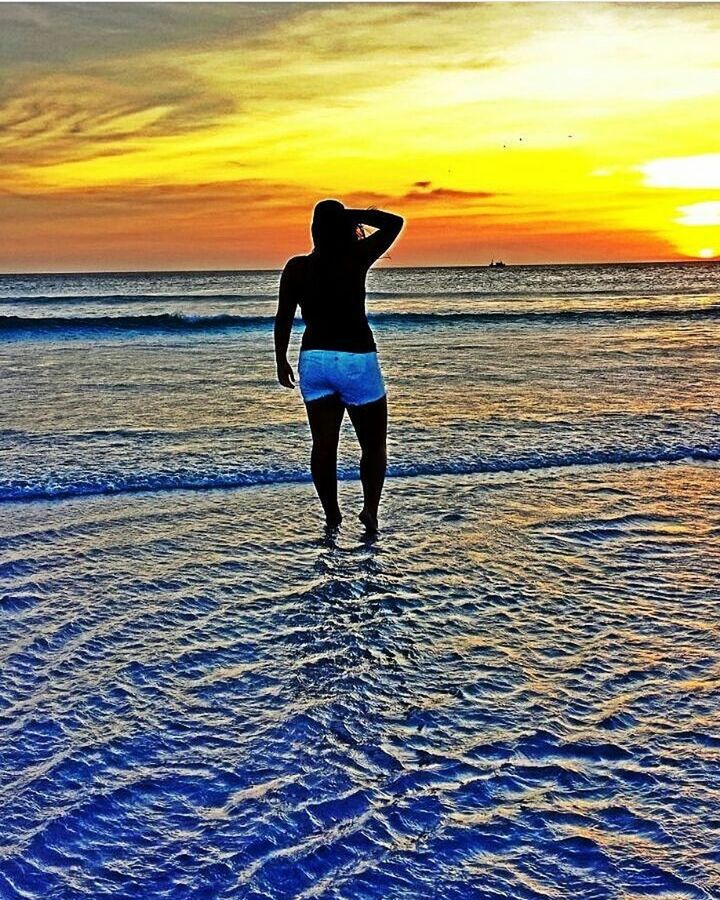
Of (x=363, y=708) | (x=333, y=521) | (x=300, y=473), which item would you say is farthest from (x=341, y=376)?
(x=363, y=708)

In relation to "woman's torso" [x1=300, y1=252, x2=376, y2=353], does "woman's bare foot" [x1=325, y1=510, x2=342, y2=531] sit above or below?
below

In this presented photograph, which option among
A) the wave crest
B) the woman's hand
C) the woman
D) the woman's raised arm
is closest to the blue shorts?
the woman

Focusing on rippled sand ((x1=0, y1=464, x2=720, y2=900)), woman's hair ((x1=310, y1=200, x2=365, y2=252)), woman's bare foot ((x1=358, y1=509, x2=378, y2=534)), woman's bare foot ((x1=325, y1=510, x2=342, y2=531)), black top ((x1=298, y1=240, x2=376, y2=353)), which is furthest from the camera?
woman's bare foot ((x1=325, y1=510, x2=342, y2=531))

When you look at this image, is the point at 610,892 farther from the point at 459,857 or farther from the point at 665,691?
the point at 665,691

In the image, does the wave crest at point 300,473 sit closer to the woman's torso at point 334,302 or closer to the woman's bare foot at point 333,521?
the woman's bare foot at point 333,521

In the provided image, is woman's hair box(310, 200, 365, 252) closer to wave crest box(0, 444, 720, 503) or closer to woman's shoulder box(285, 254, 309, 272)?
woman's shoulder box(285, 254, 309, 272)

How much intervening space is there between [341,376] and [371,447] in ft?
1.57

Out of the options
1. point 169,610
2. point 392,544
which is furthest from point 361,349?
point 169,610

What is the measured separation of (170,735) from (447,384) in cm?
858

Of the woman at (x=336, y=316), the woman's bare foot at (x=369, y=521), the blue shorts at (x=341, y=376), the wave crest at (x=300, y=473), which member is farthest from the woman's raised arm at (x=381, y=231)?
the wave crest at (x=300, y=473)

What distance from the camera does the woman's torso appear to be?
4.70 meters

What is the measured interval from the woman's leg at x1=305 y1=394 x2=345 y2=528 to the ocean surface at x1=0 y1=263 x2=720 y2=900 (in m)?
0.19

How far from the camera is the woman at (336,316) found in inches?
183

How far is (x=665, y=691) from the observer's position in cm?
312
